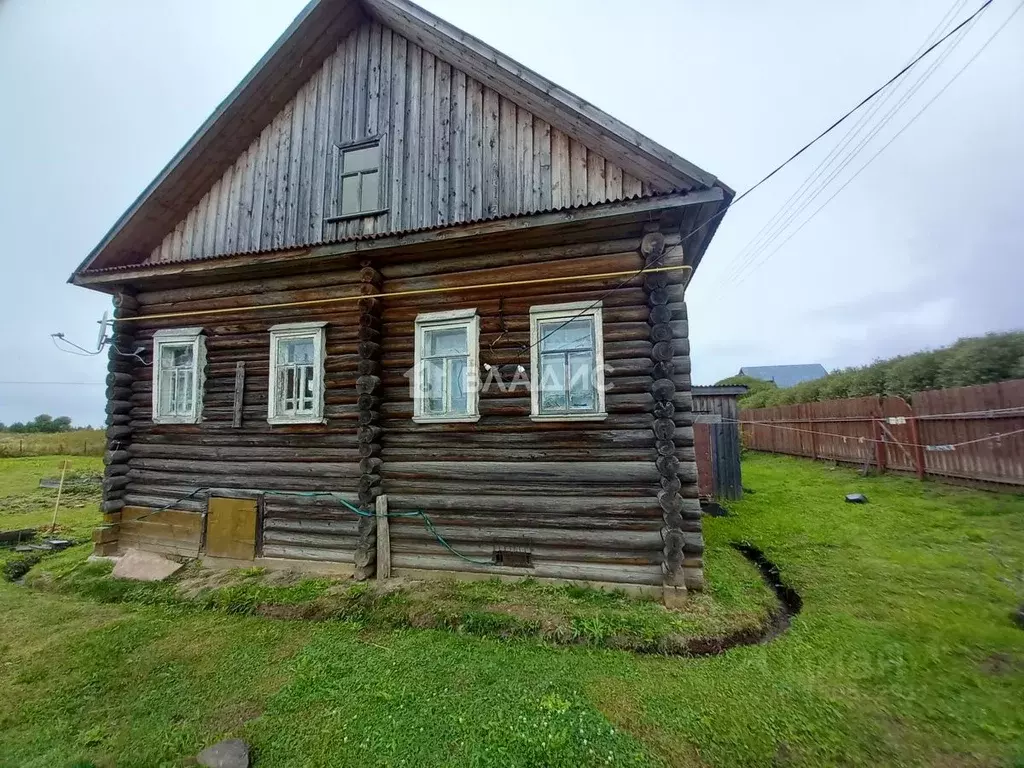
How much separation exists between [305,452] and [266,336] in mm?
2326

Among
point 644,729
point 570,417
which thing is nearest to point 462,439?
point 570,417

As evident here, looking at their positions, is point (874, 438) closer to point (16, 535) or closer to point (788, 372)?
point (16, 535)

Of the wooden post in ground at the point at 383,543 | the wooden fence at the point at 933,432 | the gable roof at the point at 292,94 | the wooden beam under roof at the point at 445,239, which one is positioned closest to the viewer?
the wooden beam under roof at the point at 445,239

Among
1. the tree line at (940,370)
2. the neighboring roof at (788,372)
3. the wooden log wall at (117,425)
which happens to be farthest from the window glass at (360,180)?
the neighboring roof at (788,372)

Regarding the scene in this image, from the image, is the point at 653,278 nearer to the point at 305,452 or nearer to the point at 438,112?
the point at 438,112

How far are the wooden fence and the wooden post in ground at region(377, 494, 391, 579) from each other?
11092 millimetres

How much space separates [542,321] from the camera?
676cm

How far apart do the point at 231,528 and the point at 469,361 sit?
17.8 ft

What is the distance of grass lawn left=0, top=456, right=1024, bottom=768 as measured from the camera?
11.5 feet

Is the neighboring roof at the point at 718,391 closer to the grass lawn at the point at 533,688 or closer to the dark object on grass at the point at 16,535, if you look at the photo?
the grass lawn at the point at 533,688

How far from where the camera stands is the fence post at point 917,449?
11523mm

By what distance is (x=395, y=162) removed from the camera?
779 centimetres

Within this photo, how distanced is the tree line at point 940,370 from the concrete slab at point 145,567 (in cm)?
1760

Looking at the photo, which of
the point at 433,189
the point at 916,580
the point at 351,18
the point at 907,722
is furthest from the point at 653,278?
the point at 351,18
